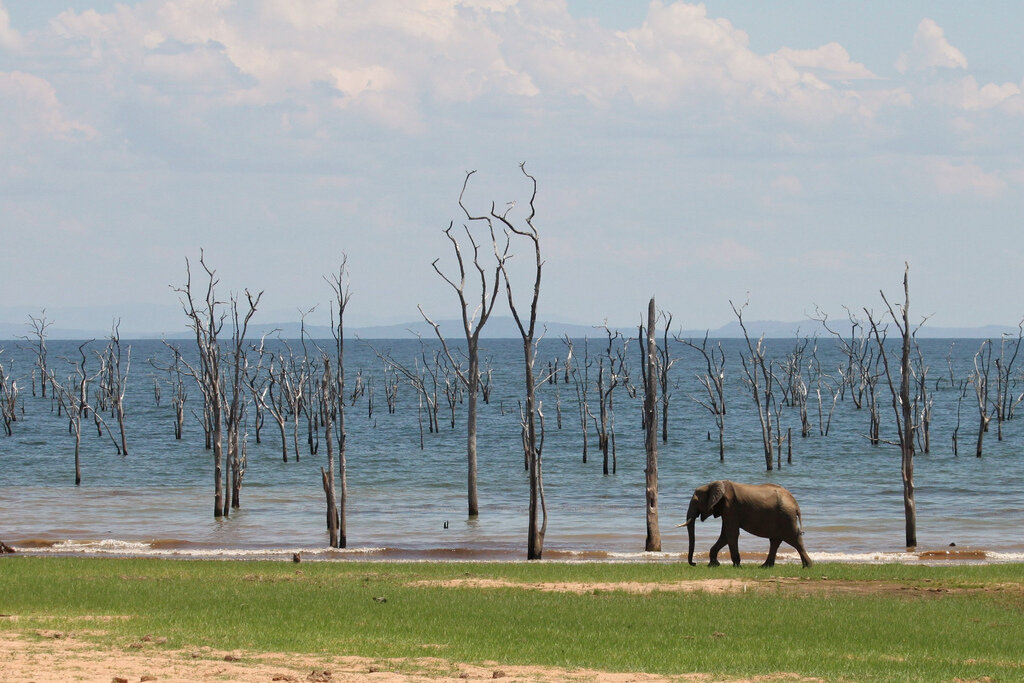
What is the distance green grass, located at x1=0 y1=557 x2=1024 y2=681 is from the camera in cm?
1148

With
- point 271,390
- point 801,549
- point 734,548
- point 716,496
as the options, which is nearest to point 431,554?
point 734,548

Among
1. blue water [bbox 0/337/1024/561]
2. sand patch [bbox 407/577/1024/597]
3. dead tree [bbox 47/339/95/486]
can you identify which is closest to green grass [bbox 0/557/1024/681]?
sand patch [bbox 407/577/1024/597]

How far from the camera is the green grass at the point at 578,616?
11.5m

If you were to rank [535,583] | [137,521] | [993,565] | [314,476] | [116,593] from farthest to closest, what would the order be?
[314,476]
[137,521]
[993,565]
[535,583]
[116,593]

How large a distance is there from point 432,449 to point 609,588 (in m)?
37.3

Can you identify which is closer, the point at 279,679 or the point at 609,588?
the point at 279,679

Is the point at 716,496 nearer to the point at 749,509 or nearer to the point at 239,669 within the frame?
the point at 749,509

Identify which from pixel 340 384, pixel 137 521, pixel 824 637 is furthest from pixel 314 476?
pixel 824 637

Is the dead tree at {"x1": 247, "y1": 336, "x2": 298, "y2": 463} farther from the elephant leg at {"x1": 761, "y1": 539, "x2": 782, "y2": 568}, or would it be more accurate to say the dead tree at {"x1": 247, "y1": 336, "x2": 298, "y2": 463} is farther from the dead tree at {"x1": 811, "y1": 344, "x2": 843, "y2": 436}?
the dead tree at {"x1": 811, "y1": 344, "x2": 843, "y2": 436}

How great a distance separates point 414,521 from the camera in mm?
31219

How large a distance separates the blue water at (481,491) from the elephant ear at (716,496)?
505 centimetres

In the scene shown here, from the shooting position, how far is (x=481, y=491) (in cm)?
3825

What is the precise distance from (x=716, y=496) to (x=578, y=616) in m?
5.25

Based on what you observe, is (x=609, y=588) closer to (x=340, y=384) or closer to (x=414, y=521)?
(x=340, y=384)
